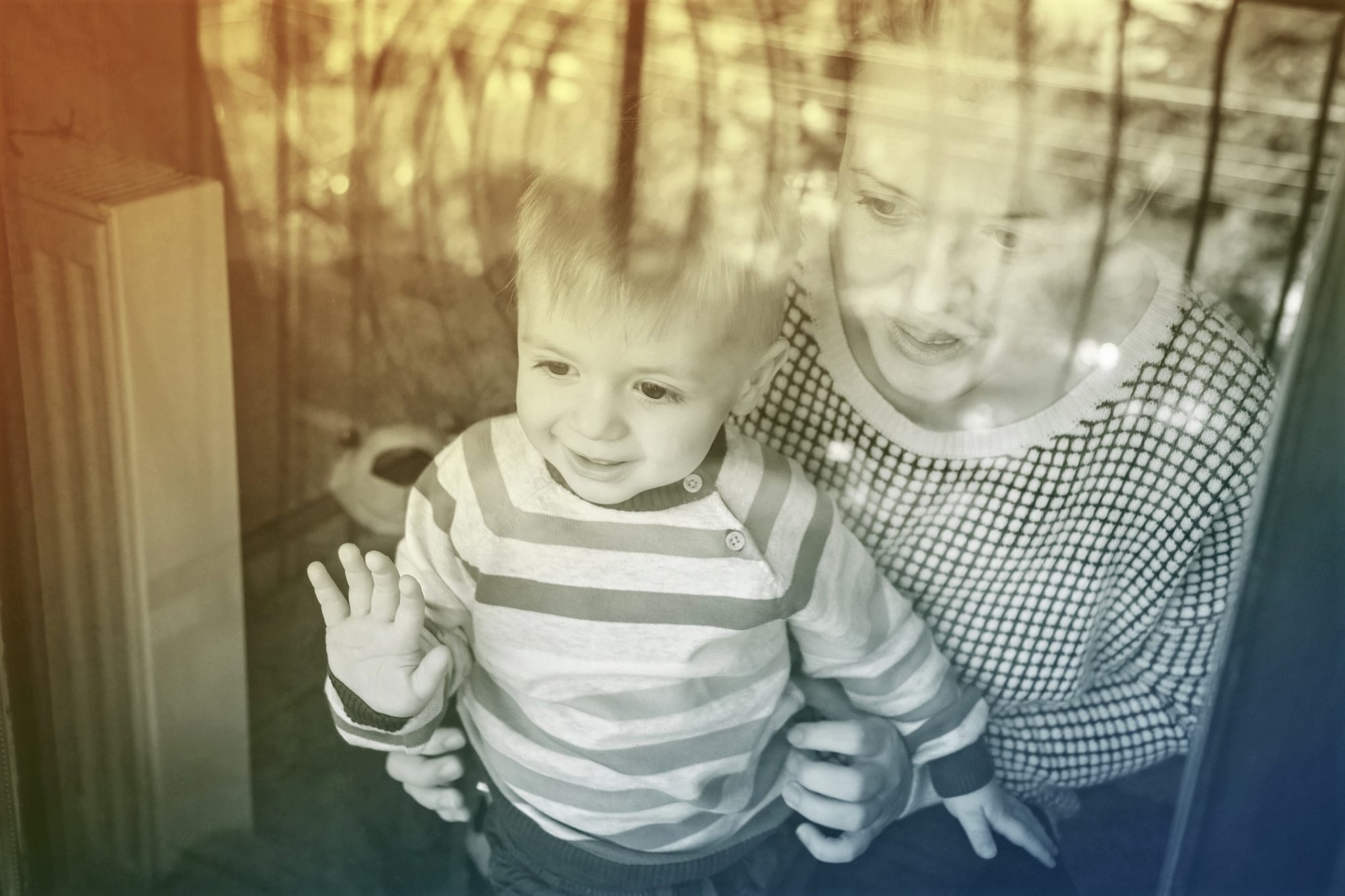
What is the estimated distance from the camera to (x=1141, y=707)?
97 cm

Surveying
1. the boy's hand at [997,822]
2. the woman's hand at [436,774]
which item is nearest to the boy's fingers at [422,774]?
the woman's hand at [436,774]

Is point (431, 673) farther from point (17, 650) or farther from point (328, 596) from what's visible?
point (17, 650)

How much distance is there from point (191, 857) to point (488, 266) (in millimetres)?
722

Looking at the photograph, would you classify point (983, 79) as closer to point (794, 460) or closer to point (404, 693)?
point (794, 460)

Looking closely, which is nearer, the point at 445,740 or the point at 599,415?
the point at 599,415

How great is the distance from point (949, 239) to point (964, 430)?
15 centimetres

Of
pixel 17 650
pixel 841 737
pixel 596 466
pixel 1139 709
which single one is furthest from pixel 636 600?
pixel 17 650

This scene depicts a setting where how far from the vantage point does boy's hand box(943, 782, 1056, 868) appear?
101 centimetres

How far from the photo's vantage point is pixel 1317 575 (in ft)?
2.95

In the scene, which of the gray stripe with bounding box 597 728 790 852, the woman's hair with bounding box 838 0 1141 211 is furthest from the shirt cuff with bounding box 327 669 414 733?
the woman's hair with bounding box 838 0 1141 211

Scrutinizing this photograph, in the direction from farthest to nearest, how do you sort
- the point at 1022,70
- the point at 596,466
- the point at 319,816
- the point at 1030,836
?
the point at 319,816 → the point at 1030,836 → the point at 596,466 → the point at 1022,70

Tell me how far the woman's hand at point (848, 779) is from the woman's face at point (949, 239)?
303 millimetres

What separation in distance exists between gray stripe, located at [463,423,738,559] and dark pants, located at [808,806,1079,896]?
12.9 inches

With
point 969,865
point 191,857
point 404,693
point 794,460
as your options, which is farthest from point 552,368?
point 191,857
